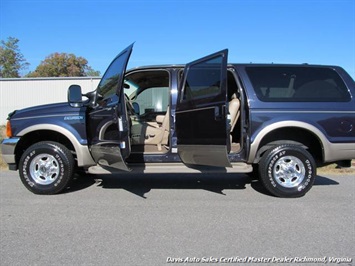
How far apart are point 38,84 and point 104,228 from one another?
Result: 26397 mm

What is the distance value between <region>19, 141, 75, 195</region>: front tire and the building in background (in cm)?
2218

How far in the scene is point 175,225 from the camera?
13.4 ft

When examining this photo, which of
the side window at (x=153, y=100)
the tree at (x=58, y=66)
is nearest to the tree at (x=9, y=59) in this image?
the tree at (x=58, y=66)

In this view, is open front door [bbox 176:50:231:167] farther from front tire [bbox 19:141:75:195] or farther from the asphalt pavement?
front tire [bbox 19:141:75:195]

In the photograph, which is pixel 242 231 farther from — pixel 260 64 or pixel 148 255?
pixel 260 64

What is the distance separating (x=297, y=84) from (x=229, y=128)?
137 centimetres

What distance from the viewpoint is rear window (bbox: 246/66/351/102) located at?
532 cm

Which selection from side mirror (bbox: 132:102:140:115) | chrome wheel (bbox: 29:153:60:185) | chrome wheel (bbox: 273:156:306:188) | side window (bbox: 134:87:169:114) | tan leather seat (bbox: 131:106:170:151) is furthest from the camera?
side window (bbox: 134:87:169:114)

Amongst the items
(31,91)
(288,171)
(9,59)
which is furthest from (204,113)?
(9,59)

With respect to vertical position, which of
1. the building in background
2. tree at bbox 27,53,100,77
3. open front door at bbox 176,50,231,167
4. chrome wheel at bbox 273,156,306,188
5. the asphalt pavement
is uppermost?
tree at bbox 27,53,100,77

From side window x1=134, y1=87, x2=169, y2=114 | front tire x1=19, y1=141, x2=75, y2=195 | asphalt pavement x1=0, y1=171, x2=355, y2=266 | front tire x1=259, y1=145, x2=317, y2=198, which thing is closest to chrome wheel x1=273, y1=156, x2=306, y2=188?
front tire x1=259, y1=145, x2=317, y2=198

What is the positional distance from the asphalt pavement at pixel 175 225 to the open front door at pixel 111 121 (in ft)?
2.25

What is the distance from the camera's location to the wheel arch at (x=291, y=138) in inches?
205

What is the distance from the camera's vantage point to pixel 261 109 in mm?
5215
